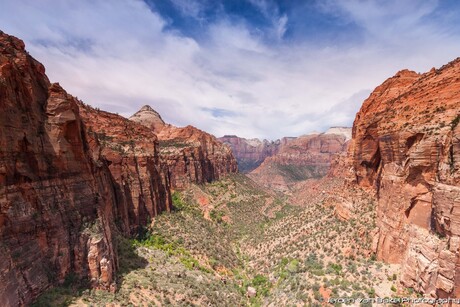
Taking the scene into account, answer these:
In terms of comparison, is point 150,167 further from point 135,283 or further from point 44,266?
point 44,266

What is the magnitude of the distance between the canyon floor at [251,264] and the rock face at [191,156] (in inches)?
866

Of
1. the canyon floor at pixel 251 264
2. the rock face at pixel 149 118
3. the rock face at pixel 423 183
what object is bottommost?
the canyon floor at pixel 251 264

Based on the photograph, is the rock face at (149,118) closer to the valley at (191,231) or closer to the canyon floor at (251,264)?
the canyon floor at (251,264)

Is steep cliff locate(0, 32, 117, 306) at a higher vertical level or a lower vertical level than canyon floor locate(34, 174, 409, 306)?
higher

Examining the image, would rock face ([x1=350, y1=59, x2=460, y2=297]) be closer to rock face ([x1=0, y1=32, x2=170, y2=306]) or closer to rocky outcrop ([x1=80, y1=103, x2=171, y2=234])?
rock face ([x1=0, y1=32, x2=170, y2=306])

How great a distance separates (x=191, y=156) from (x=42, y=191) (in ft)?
228

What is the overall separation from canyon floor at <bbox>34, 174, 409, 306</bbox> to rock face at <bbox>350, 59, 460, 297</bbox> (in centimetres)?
423

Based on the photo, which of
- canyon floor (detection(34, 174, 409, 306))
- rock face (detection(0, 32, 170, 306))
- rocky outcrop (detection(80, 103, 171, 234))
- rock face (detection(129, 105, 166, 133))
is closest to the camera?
rock face (detection(0, 32, 170, 306))

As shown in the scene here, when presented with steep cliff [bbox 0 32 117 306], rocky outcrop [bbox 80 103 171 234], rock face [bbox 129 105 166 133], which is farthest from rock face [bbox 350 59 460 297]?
rock face [bbox 129 105 166 133]

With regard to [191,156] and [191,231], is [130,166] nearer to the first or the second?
[191,231]

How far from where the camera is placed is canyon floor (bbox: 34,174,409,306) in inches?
1136

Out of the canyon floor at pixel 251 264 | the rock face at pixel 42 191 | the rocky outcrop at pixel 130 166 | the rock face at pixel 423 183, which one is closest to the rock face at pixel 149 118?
the rocky outcrop at pixel 130 166

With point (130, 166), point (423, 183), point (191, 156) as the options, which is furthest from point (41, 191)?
point (191, 156)

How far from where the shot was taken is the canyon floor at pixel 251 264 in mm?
28844
